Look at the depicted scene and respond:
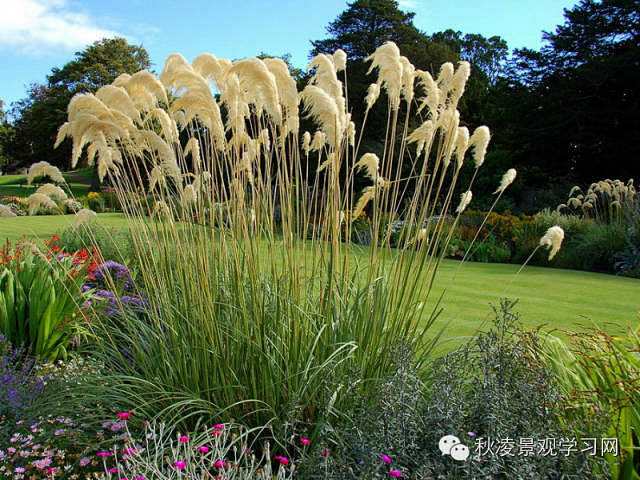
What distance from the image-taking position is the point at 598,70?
84.7 ft

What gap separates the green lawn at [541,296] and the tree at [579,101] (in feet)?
58.9

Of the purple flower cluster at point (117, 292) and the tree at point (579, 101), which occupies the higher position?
the tree at point (579, 101)

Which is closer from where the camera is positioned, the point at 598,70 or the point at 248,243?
the point at 248,243

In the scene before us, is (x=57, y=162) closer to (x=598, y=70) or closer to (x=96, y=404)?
(x=598, y=70)

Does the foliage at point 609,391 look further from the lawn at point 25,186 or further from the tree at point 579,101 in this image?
the lawn at point 25,186

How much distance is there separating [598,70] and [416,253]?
1070 inches

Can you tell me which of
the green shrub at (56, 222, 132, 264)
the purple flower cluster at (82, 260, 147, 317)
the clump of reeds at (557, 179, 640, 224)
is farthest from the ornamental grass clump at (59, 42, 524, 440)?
the clump of reeds at (557, 179, 640, 224)

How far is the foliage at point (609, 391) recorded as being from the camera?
8.45ft

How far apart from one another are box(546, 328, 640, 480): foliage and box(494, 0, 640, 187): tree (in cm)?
2517

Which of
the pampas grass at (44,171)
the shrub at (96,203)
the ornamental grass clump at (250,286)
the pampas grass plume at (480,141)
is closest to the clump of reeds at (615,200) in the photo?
the pampas grass plume at (480,141)

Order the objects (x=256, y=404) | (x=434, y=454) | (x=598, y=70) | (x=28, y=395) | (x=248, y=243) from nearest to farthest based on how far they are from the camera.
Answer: (x=434, y=454)
(x=256, y=404)
(x=248, y=243)
(x=28, y=395)
(x=598, y=70)

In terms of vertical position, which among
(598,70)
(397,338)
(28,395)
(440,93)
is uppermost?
(598,70)

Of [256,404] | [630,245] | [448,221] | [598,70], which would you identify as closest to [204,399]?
[256,404]

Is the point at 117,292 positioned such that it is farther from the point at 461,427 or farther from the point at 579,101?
the point at 579,101
